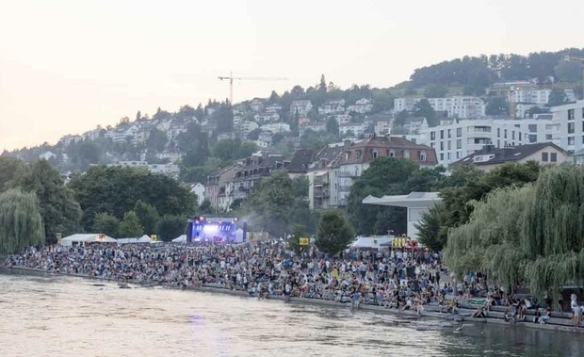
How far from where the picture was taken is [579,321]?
4212 cm

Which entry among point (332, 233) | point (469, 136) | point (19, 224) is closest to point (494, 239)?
point (332, 233)

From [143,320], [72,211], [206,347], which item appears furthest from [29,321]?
[72,211]

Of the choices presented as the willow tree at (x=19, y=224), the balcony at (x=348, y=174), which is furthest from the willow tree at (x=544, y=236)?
the balcony at (x=348, y=174)

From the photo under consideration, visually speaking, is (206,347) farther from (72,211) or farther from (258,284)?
(72,211)

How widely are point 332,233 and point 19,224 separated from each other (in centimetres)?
3549

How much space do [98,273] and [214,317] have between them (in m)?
34.0

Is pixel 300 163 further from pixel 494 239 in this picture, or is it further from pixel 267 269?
pixel 494 239

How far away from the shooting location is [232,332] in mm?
43906

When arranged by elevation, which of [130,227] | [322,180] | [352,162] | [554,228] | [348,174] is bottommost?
[554,228]

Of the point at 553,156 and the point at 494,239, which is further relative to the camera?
the point at 553,156

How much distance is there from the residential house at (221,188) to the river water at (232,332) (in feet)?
386

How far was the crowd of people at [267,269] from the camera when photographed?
181 feet

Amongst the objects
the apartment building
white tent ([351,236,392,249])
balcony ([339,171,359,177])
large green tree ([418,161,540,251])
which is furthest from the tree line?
large green tree ([418,161,540,251])

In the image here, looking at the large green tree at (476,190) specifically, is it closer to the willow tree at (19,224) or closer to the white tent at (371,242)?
the white tent at (371,242)
